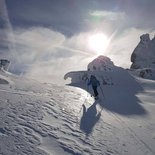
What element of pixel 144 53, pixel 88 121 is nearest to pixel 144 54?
pixel 144 53

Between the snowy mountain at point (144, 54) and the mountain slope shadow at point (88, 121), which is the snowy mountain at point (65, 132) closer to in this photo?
the mountain slope shadow at point (88, 121)

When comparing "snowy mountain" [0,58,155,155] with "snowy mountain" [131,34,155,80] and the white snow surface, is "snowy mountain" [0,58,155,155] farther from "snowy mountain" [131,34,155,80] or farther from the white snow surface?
"snowy mountain" [131,34,155,80]

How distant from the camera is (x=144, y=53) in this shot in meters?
89.7

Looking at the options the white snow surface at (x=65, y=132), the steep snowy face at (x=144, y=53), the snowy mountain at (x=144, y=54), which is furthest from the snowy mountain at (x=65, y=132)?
the steep snowy face at (x=144, y=53)

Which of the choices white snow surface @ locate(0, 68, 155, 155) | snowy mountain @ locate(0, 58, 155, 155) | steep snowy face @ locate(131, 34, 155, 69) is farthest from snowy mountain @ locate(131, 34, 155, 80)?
white snow surface @ locate(0, 68, 155, 155)

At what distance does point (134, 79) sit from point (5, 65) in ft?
98.9

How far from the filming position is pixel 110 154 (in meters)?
8.73

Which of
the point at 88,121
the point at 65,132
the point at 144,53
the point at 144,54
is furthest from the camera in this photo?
the point at 144,53

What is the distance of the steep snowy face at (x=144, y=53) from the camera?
88438mm

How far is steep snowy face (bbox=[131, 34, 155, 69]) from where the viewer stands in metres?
88.4

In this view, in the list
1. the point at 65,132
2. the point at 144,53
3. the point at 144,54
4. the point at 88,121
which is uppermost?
the point at 144,53

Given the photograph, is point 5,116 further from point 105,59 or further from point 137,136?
point 105,59

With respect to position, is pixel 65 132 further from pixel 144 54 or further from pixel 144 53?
pixel 144 53

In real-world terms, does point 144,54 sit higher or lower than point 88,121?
higher
